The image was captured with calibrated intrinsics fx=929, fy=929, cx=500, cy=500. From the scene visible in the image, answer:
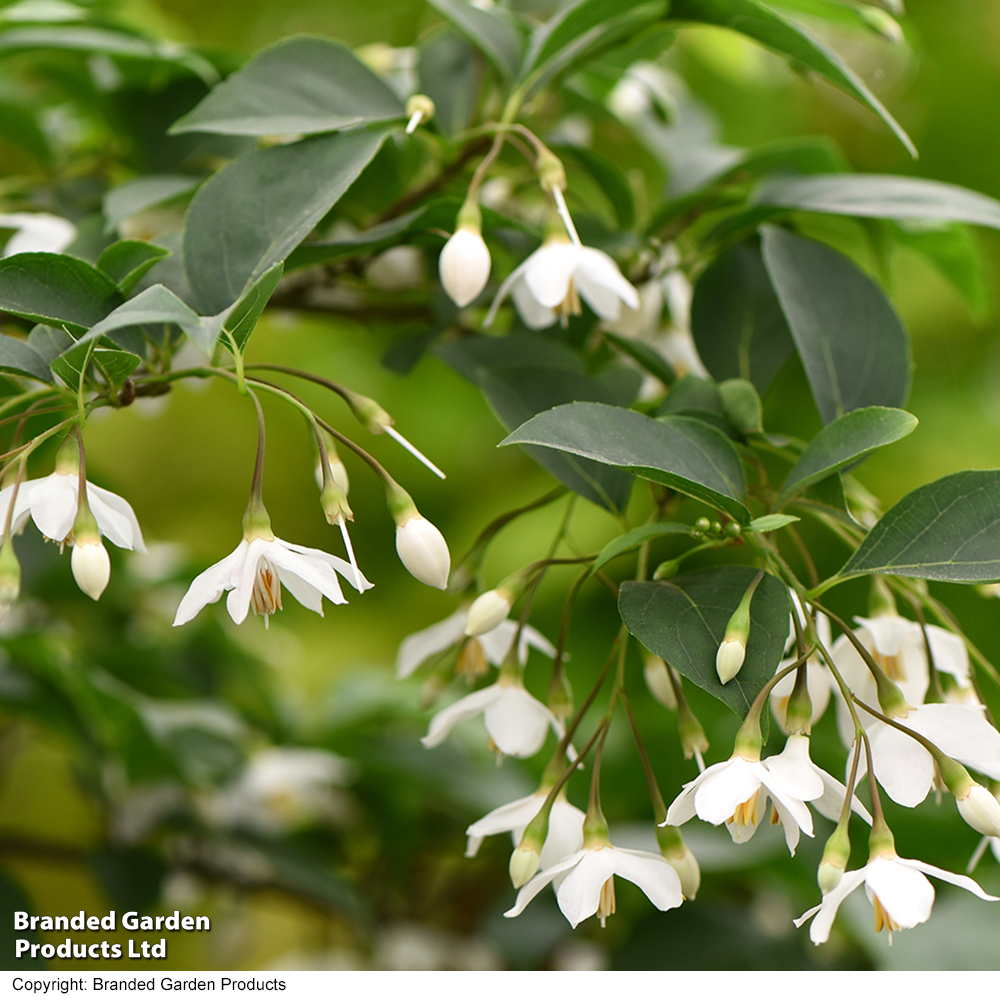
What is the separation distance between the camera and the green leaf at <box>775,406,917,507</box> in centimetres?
33

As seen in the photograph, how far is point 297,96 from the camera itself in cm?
43

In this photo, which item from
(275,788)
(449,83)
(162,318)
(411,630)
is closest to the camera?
(162,318)

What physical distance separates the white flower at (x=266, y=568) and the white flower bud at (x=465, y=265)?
136 millimetres

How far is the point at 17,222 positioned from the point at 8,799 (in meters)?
0.95

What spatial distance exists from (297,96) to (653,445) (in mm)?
246

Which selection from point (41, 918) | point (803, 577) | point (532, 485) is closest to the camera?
point (41, 918)

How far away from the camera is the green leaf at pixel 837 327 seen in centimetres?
43

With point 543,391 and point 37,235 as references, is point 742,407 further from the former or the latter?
point 37,235

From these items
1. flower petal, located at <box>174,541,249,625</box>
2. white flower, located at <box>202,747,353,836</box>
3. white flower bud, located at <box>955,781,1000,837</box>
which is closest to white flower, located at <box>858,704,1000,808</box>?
white flower bud, located at <box>955,781,1000,837</box>

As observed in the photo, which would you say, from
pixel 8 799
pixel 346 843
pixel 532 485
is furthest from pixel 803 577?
pixel 8 799

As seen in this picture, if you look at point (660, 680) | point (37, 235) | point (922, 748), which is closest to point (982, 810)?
point (922, 748)

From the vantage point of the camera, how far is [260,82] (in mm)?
426

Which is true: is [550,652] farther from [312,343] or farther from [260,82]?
[312,343]

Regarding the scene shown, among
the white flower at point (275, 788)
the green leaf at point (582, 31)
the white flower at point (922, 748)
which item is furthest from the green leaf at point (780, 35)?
the white flower at point (275, 788)
